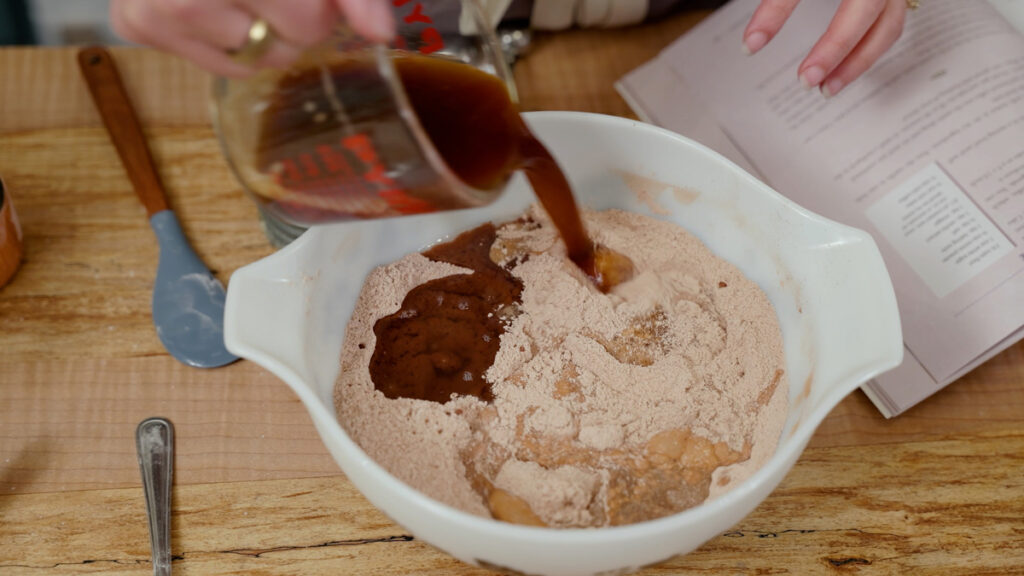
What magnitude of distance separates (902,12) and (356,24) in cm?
73

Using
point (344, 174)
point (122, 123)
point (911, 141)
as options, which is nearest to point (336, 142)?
point (344, 174)

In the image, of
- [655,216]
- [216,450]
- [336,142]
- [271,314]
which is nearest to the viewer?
[336,142]

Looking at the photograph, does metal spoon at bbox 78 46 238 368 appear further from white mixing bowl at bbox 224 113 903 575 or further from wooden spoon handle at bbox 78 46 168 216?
white mixing bowl at bbox 224 113 903 575

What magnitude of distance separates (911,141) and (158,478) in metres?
0.98

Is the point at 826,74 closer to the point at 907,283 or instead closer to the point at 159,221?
the point at 907,283

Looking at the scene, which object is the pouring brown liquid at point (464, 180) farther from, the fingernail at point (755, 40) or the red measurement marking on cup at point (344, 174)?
the fingernail at point (755, 40)

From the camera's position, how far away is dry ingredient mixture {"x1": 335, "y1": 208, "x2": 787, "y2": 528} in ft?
2.57

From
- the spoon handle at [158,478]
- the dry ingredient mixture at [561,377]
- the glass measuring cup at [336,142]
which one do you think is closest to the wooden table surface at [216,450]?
the spoon handle at [158,478]

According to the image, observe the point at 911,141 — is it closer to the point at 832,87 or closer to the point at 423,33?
the point at 832,87

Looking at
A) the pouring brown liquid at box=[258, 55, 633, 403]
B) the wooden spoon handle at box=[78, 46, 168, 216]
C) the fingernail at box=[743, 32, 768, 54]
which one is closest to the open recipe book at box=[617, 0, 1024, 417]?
the fingernail at box=[743, 32, 768, 54]

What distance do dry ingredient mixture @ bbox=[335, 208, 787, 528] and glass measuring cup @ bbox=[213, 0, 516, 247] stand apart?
196 mm

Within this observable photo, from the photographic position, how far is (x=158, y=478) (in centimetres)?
87

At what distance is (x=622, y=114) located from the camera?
120cm

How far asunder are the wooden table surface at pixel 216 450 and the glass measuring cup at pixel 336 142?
32cm
